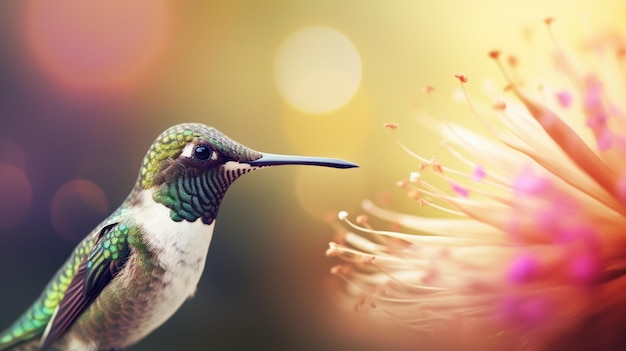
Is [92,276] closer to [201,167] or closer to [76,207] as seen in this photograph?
[201,167]

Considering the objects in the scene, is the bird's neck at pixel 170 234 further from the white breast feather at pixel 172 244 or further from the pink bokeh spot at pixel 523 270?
the pink bokeh spot at pixel 523 270

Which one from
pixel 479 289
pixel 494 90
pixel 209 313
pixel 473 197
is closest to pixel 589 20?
pixel 494 90

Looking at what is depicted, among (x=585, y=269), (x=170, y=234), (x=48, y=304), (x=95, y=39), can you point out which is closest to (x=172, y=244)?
(x=170, y=234)

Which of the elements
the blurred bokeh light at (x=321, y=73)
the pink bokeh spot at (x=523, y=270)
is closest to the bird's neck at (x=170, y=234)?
the pink bokeh spot at (x=523, y=270)

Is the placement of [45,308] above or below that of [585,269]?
below

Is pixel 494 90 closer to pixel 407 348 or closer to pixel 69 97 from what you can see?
pixel 407 348

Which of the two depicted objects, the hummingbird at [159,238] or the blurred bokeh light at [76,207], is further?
the blurred bokeh light at [76,207]

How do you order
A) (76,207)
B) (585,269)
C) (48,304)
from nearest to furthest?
(585,269)
(48,304)
(76,207)

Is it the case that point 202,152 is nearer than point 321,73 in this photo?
Yes

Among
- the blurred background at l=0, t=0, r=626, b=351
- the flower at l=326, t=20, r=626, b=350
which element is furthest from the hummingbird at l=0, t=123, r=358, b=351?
the blurred background at l=0, t=0, r=626, b=351
